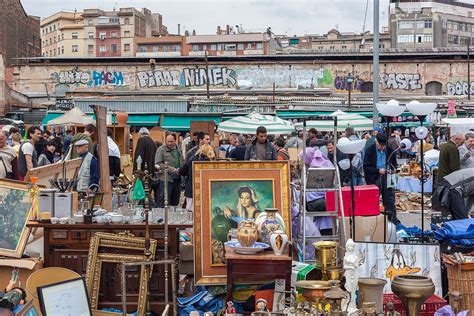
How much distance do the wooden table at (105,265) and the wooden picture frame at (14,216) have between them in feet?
1.24

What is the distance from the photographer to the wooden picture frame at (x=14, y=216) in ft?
24.9

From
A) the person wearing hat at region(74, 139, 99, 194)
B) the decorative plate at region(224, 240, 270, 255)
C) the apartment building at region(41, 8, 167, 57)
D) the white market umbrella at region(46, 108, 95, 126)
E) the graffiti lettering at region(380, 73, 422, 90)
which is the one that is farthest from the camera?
the apartment building at region(41, 8, 167, 57)

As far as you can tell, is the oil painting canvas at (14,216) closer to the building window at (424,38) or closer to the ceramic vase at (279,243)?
the ceramic vase at (279,243)

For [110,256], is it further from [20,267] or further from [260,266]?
[260,266]

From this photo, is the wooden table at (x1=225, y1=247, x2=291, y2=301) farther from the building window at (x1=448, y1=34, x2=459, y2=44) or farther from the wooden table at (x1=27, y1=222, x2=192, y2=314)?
the building window at (x1=448, y1=34, x2=459, y2=44)

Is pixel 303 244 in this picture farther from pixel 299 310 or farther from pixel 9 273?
pixel 9 273

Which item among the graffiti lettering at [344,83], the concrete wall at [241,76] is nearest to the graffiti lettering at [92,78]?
the concrete wall at [241,76]

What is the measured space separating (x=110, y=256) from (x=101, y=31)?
81.7 meters

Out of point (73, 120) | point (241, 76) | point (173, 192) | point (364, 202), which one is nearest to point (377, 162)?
point (364, 202)

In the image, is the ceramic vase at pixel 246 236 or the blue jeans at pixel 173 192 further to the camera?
the blue jeans at pixel 173 192

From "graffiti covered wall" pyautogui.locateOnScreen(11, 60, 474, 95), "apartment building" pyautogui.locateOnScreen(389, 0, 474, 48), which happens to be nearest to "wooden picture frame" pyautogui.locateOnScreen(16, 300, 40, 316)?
"graffiti covered wall" pyautogui.locateOnScreen(11, 60, 474, 95)

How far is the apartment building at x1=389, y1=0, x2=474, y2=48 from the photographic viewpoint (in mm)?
78375

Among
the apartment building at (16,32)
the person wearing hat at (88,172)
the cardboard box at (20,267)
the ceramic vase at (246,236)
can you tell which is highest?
the apartment building at (16,32)

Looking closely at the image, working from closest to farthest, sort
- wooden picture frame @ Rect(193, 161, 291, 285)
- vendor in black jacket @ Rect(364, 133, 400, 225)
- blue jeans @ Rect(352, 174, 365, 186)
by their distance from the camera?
wooden picture frame @ Rect(193, 161, 291, 285), vendor in black jacket @ Rect(364, 133, 400, 225), blue jeans @ Rect(352, 174, 365, 186)
